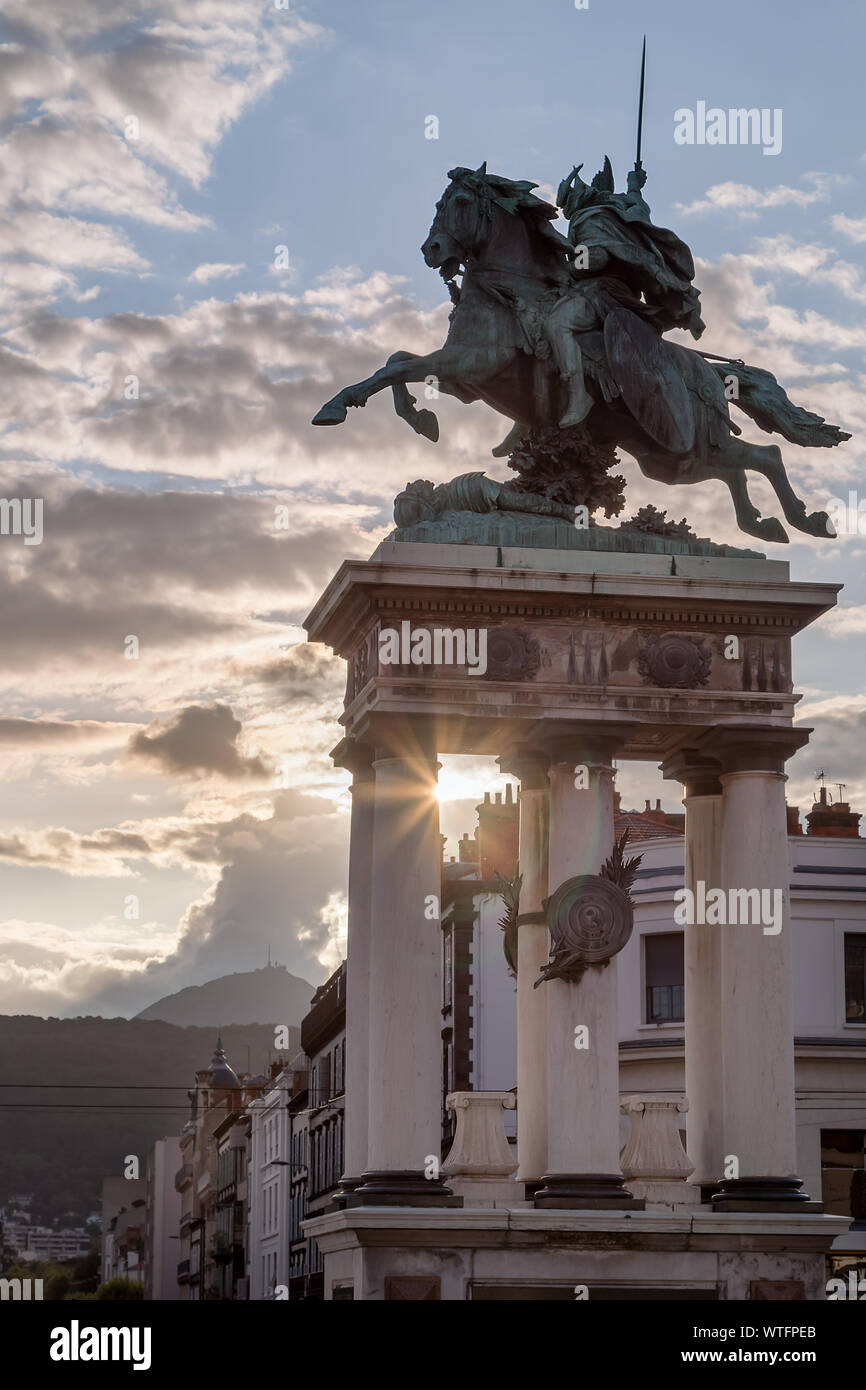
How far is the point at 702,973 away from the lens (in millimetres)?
30938

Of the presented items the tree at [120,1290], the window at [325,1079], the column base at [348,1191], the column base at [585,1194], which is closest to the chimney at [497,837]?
the window at [325,1079]

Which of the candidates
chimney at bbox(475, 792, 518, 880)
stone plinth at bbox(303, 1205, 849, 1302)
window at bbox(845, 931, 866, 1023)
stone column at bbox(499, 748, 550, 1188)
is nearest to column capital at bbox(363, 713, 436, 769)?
stone column at bbox(499, 748, 550, 1188)

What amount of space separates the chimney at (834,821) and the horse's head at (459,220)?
41133 millimetres

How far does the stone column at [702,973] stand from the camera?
30.3 metres

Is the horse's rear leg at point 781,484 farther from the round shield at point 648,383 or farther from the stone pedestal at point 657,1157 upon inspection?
the stone pedestal at point 657,1157

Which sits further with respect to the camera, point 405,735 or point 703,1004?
point 703,1004

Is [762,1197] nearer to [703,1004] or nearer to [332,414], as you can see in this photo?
[703,1004]

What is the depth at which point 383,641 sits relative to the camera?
97.0ft

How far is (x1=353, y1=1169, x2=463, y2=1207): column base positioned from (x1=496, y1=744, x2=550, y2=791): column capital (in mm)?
5583

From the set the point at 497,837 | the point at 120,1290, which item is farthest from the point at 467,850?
the point at 120,1290

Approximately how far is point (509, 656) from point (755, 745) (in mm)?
3252

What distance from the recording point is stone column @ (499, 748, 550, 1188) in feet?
101

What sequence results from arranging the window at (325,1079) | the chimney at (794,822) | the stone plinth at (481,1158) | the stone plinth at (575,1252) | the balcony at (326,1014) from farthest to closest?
the window at (325,1079), the balcony at (326,1014), the chimney at (794,822), the stone plinth at (481,1158), the stone plinth at (575,1252)
